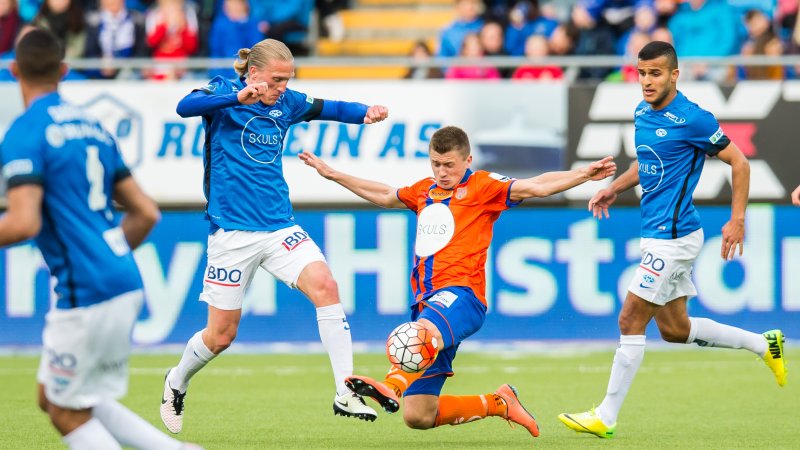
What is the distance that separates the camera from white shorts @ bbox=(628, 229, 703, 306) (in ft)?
27.2

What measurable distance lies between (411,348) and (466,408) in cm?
96

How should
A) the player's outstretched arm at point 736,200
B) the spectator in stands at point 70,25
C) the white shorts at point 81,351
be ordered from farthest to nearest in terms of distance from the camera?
the spectator in stands at point 70,25
the player's outstretched arm at point 736,200
the white shorts at point 81,351

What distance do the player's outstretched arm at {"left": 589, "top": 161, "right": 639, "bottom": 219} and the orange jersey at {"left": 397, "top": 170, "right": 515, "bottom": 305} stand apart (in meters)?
0.72

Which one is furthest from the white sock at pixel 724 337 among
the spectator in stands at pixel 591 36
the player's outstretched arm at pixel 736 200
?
the spectator in stands at pixel 591 36

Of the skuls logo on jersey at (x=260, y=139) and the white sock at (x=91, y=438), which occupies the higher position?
the skuls logo on jersey at (x=260, y=139)

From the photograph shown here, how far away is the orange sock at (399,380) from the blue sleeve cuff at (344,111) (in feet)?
6.59

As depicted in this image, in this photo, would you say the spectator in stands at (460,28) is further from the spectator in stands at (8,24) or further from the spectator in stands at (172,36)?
the spectator in stands at (8,24)

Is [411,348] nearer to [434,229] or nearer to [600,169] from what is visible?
[434,229]

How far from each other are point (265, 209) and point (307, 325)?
6093 millimetres

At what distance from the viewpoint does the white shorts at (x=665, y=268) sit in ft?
27.2

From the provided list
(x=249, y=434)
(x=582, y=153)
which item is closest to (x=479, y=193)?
(x=249, y=434)

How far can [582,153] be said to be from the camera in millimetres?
14203

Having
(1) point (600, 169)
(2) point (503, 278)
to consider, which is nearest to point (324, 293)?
(1) point (600, 169)

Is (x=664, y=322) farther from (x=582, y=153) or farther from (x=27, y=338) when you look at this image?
(x=27, y=338)
